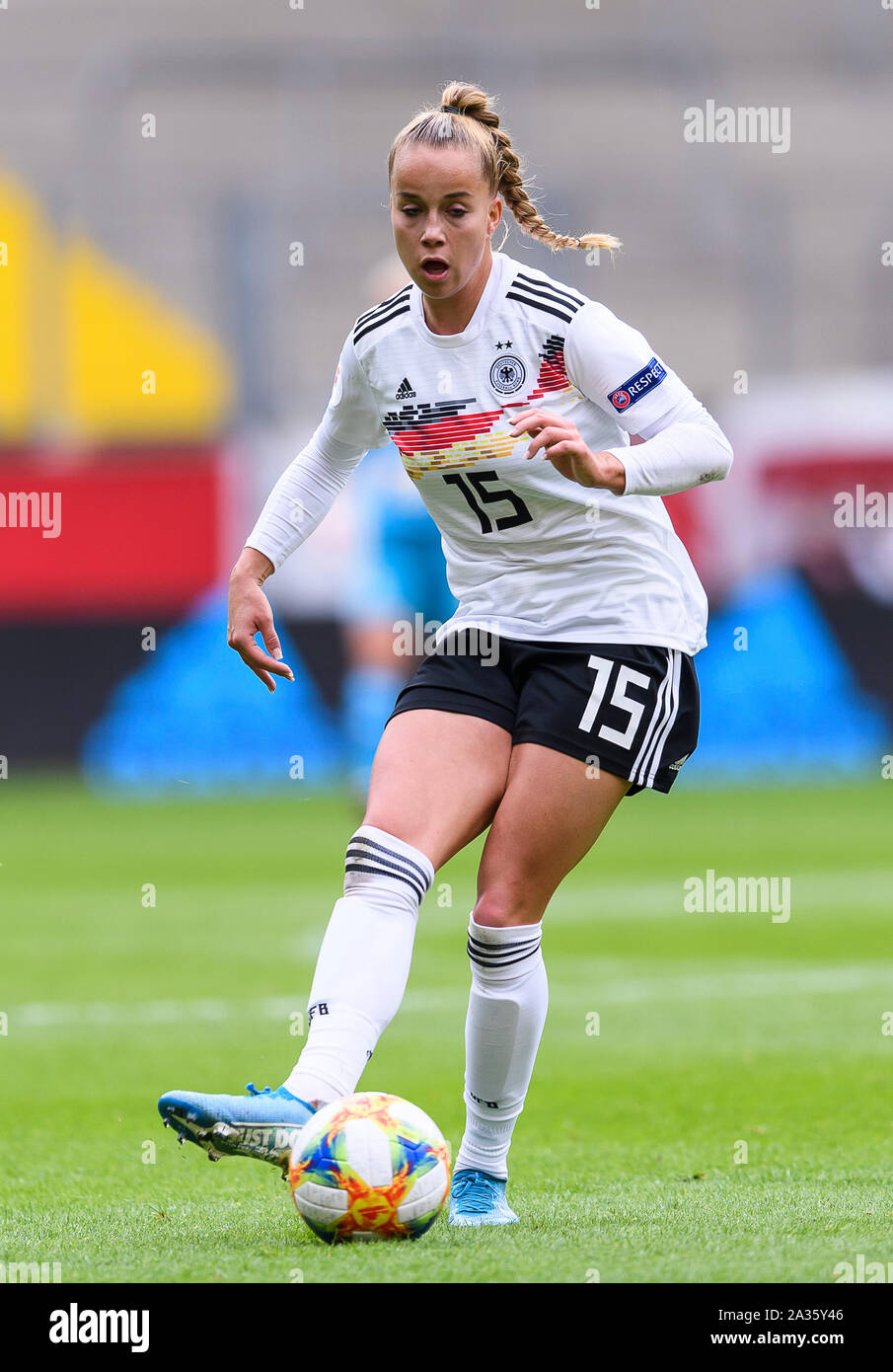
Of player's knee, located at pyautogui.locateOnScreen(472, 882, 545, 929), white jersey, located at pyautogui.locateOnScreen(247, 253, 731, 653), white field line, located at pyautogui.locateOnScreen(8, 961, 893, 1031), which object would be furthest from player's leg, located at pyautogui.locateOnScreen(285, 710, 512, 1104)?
white field line, located at pyautogui.locateOnScreen(8, 961, 893, 1031)

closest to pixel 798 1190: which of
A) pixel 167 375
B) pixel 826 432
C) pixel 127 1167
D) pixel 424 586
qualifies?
pixel 127 1167

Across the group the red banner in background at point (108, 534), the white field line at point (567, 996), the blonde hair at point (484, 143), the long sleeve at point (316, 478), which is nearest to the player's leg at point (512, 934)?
the long sleeve at point (316, 478)

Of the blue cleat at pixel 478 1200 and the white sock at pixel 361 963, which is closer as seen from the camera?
the white sock at pixel 361 963

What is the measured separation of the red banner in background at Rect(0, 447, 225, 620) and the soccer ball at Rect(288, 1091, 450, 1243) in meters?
12.4

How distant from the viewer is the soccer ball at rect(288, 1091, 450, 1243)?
3.48 metres

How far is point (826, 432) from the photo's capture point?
16500mm

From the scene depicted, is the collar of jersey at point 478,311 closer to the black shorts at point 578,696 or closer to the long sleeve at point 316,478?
the long sleeve at point 316,478

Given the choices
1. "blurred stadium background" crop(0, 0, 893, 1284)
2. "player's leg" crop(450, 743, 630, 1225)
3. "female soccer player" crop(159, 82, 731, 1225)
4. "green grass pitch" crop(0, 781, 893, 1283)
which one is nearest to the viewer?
"green grass pitch" crop(0, 781, 893, 1283)

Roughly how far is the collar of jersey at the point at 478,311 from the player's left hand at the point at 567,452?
39 centimetres

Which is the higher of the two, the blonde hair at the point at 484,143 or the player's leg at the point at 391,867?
the blonde hair at the point at 484,143

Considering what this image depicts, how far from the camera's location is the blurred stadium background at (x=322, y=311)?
51.8ft

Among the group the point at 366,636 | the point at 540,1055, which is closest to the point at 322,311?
the point at 366,636

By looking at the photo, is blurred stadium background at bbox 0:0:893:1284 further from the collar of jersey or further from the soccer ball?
the collar of jersey

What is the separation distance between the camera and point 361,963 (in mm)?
3641
